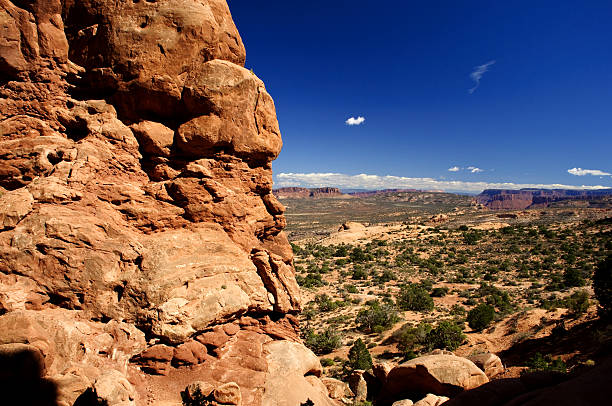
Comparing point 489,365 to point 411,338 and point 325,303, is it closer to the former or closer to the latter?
point 411,338

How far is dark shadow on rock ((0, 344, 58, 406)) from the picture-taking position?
7352 mm

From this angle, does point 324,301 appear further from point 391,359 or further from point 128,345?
point 128,345

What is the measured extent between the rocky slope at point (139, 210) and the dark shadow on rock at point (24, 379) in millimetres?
57

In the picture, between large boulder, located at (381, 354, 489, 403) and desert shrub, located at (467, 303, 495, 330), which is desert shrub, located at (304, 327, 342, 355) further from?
desert shrub, located at (467, 303, 495, 330)

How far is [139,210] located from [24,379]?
604cm

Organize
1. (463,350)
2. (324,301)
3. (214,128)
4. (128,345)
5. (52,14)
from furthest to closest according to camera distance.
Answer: (324,301)
(463,350)
(214,128)
(52,14)
(128,345)

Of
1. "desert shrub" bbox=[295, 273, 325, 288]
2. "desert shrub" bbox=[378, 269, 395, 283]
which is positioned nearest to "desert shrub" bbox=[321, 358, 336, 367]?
"desert shrub" bbox=[295, 273, 325, 288]

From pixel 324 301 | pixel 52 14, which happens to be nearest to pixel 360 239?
pixel 324 301

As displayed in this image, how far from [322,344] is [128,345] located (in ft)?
63.2

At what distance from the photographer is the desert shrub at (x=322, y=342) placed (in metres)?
25.5

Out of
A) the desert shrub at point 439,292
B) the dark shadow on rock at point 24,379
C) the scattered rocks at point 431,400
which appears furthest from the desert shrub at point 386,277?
the dark shadow on rock at point 24,379

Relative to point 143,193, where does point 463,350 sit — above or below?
below

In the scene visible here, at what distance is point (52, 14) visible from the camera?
12008 mm

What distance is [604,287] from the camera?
2139cm
